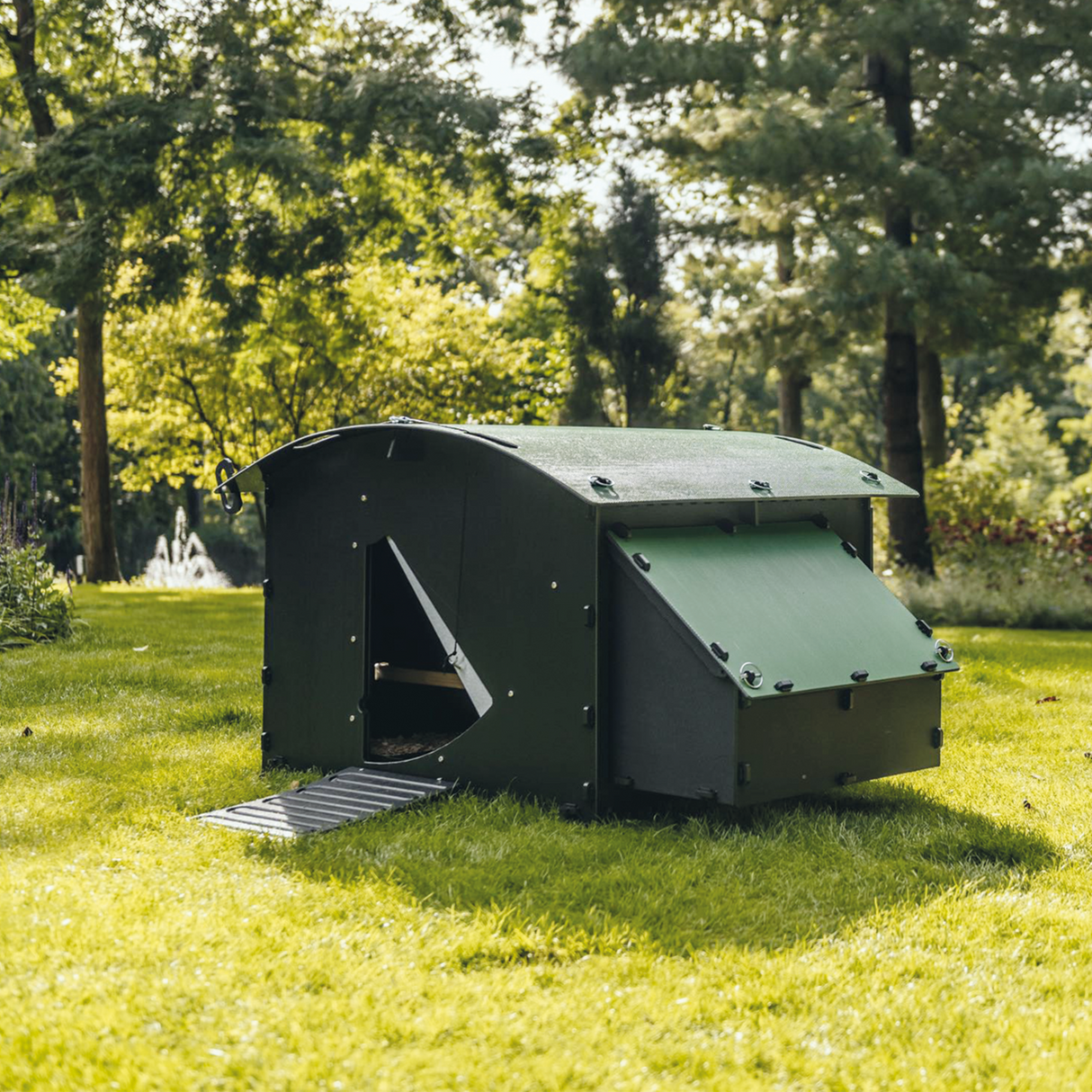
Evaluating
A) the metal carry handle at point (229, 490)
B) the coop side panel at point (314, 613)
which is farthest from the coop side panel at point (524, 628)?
the metal carry handle at point (229, 490)

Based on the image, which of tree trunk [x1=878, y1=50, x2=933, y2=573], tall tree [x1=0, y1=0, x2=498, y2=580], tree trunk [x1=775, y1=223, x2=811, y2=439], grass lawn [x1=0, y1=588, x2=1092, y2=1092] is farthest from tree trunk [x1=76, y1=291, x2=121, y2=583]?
grass lawn [x1=0, y1=588, x2=1092, y2=1092]

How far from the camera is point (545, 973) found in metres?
3.89

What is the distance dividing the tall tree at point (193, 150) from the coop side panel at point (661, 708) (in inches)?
476

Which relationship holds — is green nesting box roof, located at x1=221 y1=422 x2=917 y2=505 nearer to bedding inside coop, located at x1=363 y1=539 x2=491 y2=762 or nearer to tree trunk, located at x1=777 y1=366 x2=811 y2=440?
bedding inside coop, located at x1=363 y1=539 x2=491 y2=762

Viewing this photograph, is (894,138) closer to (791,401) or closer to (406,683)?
(791,401)

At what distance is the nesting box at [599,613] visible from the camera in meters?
5.36

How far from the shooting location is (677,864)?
16.4 feet

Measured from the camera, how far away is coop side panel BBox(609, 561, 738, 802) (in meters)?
5.19

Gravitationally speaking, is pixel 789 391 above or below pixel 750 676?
above

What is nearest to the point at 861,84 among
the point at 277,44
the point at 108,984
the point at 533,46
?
the point at 533,46

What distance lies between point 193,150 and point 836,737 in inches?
549

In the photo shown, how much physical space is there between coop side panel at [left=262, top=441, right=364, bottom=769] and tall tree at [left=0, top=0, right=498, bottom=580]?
1045 centimetres

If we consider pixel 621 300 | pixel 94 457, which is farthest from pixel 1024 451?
pixel 94 457

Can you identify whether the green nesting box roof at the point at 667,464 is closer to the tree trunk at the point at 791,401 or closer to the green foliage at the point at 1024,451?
the tree trunk at the point at 791,401
